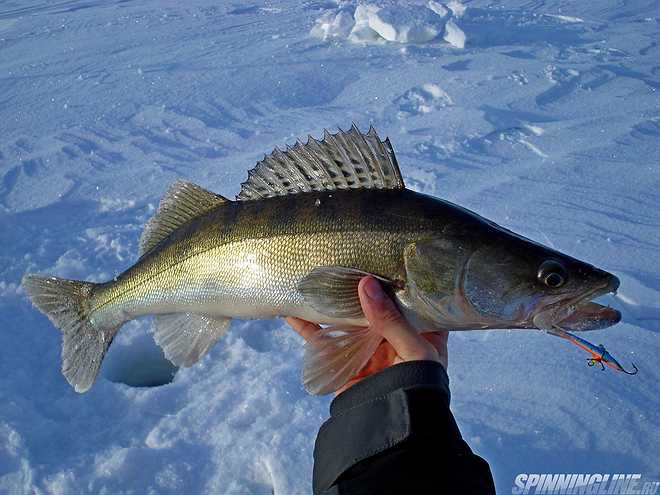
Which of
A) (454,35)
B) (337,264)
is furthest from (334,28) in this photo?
(337,264)

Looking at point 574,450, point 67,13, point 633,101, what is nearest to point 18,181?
point 574,450

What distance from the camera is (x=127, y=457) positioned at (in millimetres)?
2570

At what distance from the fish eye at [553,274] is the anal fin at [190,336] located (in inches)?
56.1

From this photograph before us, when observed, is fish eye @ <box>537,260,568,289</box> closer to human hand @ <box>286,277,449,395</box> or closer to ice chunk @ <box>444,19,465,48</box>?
human hand @ <box>286,277,449,395</box>

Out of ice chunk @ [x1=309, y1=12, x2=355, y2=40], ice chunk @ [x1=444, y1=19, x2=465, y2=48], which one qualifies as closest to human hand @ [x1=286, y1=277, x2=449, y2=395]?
ice chunk @ [x1=444, y1=19, x2=465, y2=48]

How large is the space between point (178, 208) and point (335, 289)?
3.17 feet

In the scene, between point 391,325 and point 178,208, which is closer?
point 391,325

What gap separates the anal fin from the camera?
2.46 m

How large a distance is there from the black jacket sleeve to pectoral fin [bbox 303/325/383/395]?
5.4 inches

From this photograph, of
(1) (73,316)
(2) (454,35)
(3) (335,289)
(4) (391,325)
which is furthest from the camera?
(2) (454,35)

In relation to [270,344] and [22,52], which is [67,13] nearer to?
[22,52]

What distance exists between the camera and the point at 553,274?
178 centimetres

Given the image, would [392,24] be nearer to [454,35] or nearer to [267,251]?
[454,35]

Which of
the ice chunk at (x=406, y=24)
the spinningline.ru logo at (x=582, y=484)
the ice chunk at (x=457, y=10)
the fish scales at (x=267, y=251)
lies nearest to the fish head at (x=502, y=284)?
the fish scales at (x=267, y=251)
